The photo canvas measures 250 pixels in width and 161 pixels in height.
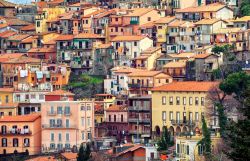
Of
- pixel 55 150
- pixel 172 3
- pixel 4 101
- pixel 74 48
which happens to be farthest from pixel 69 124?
pixel 172 3

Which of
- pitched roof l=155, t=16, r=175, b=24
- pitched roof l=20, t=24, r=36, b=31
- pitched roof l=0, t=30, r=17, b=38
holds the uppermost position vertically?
pitched roof l=155, t=16, r=175, b=24

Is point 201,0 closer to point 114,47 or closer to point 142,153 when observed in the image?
point 114,47

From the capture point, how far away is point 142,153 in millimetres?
67312

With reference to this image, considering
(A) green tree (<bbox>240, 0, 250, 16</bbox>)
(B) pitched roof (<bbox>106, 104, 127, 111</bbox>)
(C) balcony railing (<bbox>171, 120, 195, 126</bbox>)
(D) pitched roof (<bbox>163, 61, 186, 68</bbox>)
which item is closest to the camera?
(C) balcony railing (<bbox>171, 120, 195, 126</bbox>)

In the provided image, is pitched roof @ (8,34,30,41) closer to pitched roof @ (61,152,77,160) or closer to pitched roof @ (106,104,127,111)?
pitched roof @ (106,104,127,111)

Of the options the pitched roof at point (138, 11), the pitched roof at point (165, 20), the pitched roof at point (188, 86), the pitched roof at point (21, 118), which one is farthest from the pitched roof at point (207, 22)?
the pitched roof at point (21, 118)

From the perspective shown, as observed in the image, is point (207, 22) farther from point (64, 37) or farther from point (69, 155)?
point (69, 155)

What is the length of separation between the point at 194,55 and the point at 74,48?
33.5 feet

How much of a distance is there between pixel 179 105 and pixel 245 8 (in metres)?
16.8

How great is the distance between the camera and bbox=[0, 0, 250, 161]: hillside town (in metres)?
68.4

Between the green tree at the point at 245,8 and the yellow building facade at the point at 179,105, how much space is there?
1438 centimetres

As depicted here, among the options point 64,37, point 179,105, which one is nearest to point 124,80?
point 179,105

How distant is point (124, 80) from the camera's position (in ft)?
267

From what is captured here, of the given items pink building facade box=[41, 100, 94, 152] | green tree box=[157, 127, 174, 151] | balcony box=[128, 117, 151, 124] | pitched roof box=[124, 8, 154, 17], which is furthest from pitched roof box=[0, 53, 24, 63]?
green tree box=[157, 127, 174, 151]
